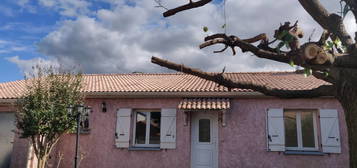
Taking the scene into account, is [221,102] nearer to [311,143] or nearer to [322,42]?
[311,143]

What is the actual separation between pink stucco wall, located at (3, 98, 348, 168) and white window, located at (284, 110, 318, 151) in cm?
41

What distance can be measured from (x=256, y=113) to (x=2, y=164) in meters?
10.8

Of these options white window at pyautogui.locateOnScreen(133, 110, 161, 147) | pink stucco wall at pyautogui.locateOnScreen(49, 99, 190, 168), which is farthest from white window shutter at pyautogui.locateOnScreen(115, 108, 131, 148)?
white window at pyautogui.locateOnScreen(133, 110, 161, 147)

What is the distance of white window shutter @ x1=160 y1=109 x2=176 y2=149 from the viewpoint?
11312mm

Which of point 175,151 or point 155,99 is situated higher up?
point 155,99

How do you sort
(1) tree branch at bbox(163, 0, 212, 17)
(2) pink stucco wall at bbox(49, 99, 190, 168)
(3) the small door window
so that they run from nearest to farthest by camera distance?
(1) tree branch at bbox(163, 0, 212, 17) → (2) pink stucco wall at bbox(49, 99, 190, 168) → (3) the small door window

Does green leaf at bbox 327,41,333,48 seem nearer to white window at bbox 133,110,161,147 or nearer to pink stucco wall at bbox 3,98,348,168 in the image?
pink stucco wall at bbox 3,98,348,168

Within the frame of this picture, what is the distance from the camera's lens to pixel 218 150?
438 inches

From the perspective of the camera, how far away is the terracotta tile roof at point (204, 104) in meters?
10.5

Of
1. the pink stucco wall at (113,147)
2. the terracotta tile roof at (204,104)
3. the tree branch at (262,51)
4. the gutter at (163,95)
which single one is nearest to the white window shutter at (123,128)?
the pink stucco wall at (113,147)

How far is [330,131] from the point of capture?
10539 millimetres

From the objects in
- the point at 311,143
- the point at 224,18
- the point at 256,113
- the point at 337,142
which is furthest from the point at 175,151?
the point at 224,18

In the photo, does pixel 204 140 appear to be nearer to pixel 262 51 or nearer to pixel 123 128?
pixel 123 128

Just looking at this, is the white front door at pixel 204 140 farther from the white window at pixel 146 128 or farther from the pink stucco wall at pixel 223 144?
the white window at pixel 146 128
